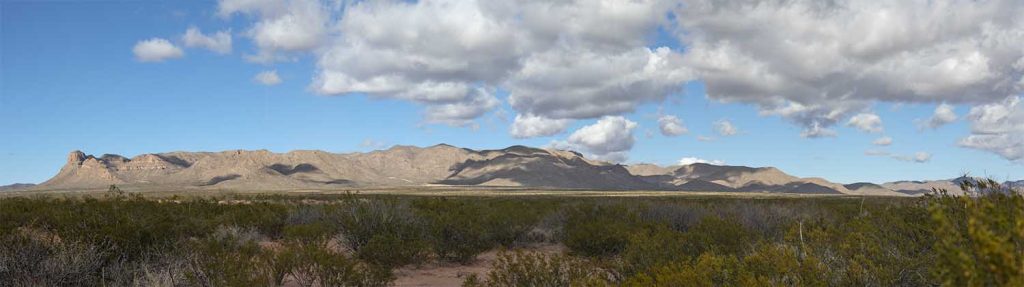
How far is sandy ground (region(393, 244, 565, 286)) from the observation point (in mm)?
11598

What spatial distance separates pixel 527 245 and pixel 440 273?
475cm

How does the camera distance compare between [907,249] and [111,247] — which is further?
[111,247]

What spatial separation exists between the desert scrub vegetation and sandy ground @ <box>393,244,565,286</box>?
214 millimetres

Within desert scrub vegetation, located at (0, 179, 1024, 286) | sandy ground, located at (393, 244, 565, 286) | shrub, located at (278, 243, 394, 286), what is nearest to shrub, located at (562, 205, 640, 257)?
desert scrub vegetation, located at (0, 179, 1024, 286)

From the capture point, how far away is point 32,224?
10570mm

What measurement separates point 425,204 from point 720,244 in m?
13.4

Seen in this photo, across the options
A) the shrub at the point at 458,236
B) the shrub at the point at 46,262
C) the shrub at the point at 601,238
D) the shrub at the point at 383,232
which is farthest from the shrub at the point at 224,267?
the shrub at the point at 601,238

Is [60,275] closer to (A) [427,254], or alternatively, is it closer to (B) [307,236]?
(B) [307,236]

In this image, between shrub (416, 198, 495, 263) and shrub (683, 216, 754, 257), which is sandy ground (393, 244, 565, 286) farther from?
shrub (683, 216, 754, 257)

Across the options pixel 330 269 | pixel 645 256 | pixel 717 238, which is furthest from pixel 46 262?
pixel 717 238

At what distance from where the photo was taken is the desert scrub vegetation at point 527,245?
4.42 m

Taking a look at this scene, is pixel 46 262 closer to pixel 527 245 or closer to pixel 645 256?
pixel 645 256

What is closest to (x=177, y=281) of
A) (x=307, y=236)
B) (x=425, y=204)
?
(x=307, y=236)

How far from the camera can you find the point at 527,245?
17156mm
